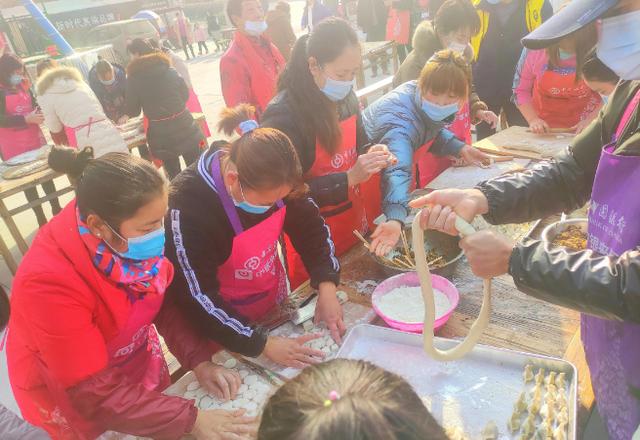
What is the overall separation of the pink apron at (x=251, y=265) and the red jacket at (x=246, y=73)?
2.10 metres

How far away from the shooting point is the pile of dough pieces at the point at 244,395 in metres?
1.44

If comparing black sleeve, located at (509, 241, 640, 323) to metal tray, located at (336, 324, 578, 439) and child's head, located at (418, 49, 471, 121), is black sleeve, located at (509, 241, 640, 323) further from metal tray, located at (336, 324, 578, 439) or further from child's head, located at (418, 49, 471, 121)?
child's head, located at (418, 49, 471, 121)

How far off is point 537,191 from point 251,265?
3.65 feet

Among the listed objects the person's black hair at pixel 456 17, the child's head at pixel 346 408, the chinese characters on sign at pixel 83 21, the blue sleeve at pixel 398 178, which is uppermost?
the chinese characters on sign at pixel 83 21

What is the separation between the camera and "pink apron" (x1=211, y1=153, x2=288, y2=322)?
1.68 metres

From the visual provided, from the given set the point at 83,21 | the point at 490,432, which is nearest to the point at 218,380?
the point at 490,432

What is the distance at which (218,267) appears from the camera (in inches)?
69.2

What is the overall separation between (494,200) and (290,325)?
0.89m

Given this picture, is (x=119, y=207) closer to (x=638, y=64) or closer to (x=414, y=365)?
(x=414, y=365)

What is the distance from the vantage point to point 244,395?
4.87ft

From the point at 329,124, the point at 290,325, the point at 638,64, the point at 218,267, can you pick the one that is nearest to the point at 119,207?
the point at 218,267

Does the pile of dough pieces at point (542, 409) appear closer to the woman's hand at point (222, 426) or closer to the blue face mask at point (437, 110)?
the woman's hand at point (222, 426)

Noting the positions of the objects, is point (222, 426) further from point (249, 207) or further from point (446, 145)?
point (446, 145)

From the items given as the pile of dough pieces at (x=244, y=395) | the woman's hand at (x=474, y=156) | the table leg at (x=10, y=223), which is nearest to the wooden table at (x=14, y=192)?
the table leg at (x=10, y=223)
